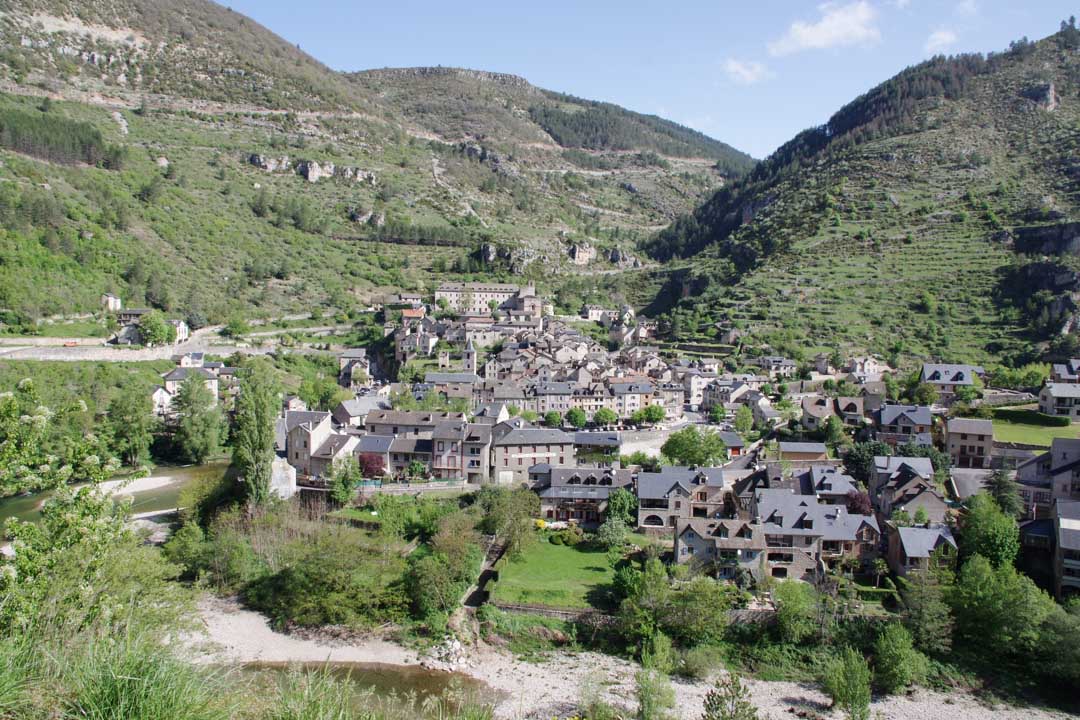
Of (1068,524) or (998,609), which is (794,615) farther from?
(1068,524)

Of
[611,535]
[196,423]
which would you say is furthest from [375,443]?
[611,535]

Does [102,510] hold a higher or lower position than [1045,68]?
lower

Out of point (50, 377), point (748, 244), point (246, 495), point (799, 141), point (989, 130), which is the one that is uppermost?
point (799, 141)

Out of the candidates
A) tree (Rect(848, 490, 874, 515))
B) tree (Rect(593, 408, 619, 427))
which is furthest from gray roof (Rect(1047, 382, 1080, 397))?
tree (Rect(593, 408, 619, 427))

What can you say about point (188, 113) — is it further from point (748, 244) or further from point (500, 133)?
point (748, 244)

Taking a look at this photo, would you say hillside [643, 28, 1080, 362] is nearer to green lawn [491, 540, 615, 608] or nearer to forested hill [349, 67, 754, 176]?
green lawn [491, 540, 615, 608]

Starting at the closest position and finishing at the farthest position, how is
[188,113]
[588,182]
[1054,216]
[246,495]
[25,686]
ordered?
[25,686]
[246,495]
[1054,216]
[188,113]
[588,182]

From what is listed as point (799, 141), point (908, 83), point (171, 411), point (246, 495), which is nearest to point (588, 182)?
point (799, 141)
